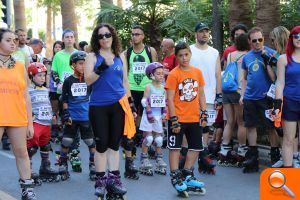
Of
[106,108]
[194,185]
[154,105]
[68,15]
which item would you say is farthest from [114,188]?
[68,15]

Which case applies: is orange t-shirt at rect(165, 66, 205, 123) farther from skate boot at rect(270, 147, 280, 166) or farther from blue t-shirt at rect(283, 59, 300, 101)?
skate boot at rect(270, 147, 280, 166)

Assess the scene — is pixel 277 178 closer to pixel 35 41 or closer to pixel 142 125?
pixel 142 125

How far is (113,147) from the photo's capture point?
661 cm

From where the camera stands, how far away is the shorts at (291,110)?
7.05 meters

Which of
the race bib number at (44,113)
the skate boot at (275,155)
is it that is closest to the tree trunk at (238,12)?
the skate boot at (275,155)

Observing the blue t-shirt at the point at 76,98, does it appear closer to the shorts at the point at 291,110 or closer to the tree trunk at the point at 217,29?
the shorts at the point at 291,110

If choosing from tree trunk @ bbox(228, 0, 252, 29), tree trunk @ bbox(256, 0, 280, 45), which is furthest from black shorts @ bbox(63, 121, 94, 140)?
tree trunk @ bbox(228, 0, 252, 29)

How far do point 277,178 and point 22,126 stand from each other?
166 inches

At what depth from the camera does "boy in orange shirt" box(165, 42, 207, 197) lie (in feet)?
22.9

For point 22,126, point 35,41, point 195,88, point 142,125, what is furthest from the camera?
point 35,41

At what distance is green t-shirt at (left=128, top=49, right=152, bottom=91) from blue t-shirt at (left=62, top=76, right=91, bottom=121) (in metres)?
1.57

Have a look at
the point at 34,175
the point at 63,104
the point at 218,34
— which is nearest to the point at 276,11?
the point at 218,34

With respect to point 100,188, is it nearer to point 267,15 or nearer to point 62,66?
point 62,66

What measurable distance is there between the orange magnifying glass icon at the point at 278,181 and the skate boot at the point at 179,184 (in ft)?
14.0
